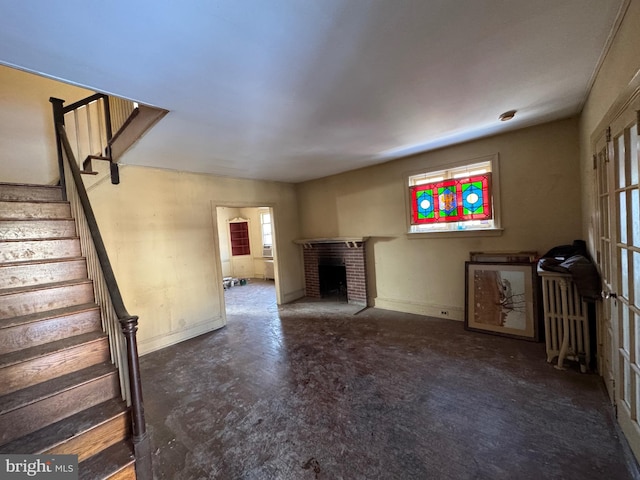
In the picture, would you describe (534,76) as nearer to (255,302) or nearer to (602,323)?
(602,323)

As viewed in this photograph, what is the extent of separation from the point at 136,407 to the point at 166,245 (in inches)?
107

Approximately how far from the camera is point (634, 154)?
4.68 feet

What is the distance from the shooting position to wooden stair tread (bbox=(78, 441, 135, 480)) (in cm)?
155

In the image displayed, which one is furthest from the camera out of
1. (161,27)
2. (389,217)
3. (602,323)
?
(389,217)

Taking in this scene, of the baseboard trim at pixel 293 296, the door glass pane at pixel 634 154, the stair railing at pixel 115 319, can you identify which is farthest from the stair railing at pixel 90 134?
the door glass pane at pixel 634 154

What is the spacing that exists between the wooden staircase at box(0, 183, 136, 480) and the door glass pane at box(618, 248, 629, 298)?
3.21 meters

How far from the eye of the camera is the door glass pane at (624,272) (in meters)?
1.61

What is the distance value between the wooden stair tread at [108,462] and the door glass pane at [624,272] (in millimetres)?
3201

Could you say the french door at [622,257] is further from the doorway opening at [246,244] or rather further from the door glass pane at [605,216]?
the doorway opening at [246,244]

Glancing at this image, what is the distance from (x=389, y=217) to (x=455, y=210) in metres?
1.08

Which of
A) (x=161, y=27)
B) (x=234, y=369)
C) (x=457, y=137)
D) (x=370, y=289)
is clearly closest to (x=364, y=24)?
(x=161, y=27)

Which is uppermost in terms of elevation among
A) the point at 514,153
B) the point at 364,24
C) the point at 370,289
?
the point at 364,24

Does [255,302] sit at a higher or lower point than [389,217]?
lower

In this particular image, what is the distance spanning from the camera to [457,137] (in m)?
3.52
